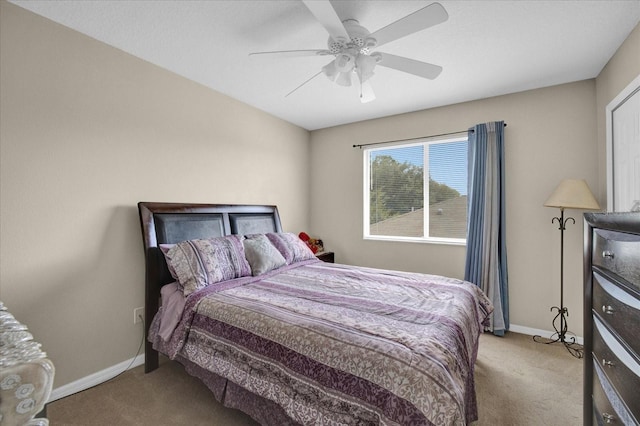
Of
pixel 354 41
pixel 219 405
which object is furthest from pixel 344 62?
pixel 219 405

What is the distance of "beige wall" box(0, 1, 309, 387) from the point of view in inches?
72.5

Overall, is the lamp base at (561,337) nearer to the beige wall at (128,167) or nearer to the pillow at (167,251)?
the beige wall at (128,167)

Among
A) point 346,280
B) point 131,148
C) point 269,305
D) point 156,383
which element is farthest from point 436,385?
point 131,148

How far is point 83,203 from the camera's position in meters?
2.13

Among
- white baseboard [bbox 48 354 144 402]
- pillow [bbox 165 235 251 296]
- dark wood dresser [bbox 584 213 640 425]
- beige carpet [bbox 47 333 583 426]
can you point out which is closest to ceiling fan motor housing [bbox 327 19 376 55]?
dark wood dresser [bbox 584 213 640 425]

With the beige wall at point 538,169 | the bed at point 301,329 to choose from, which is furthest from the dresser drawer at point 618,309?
the beige wall at point 538,169

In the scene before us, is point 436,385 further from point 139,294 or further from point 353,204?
point 353,204

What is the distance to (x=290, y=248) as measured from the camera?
123 inches

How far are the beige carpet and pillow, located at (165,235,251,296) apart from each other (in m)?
0.74

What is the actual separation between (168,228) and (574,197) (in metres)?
3.67

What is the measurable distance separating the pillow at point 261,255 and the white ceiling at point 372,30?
1.63 m

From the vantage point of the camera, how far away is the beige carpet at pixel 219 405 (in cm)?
178

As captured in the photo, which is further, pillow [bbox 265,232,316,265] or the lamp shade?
pillow [bbox 265,232,316,265]

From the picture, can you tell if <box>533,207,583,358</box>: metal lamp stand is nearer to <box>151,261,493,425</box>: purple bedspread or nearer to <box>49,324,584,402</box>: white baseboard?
<box>151,261,493,425</box>: purple bedspread
